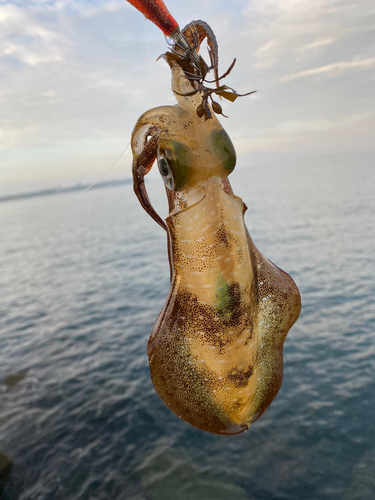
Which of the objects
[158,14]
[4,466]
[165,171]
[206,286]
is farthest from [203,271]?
[4,466]

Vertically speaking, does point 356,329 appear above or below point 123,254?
below

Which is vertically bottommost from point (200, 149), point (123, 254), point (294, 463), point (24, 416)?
point (294, 463)

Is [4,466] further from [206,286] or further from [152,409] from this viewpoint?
[206,286]

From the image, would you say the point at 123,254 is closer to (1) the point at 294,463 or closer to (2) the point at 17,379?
(2) the point at 17,379

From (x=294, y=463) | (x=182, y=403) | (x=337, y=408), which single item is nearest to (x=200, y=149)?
(x=182, y=403)

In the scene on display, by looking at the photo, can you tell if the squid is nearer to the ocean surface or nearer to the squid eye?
the squid eye

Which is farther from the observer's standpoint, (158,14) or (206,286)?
(206,286)

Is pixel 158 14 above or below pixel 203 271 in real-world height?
above
